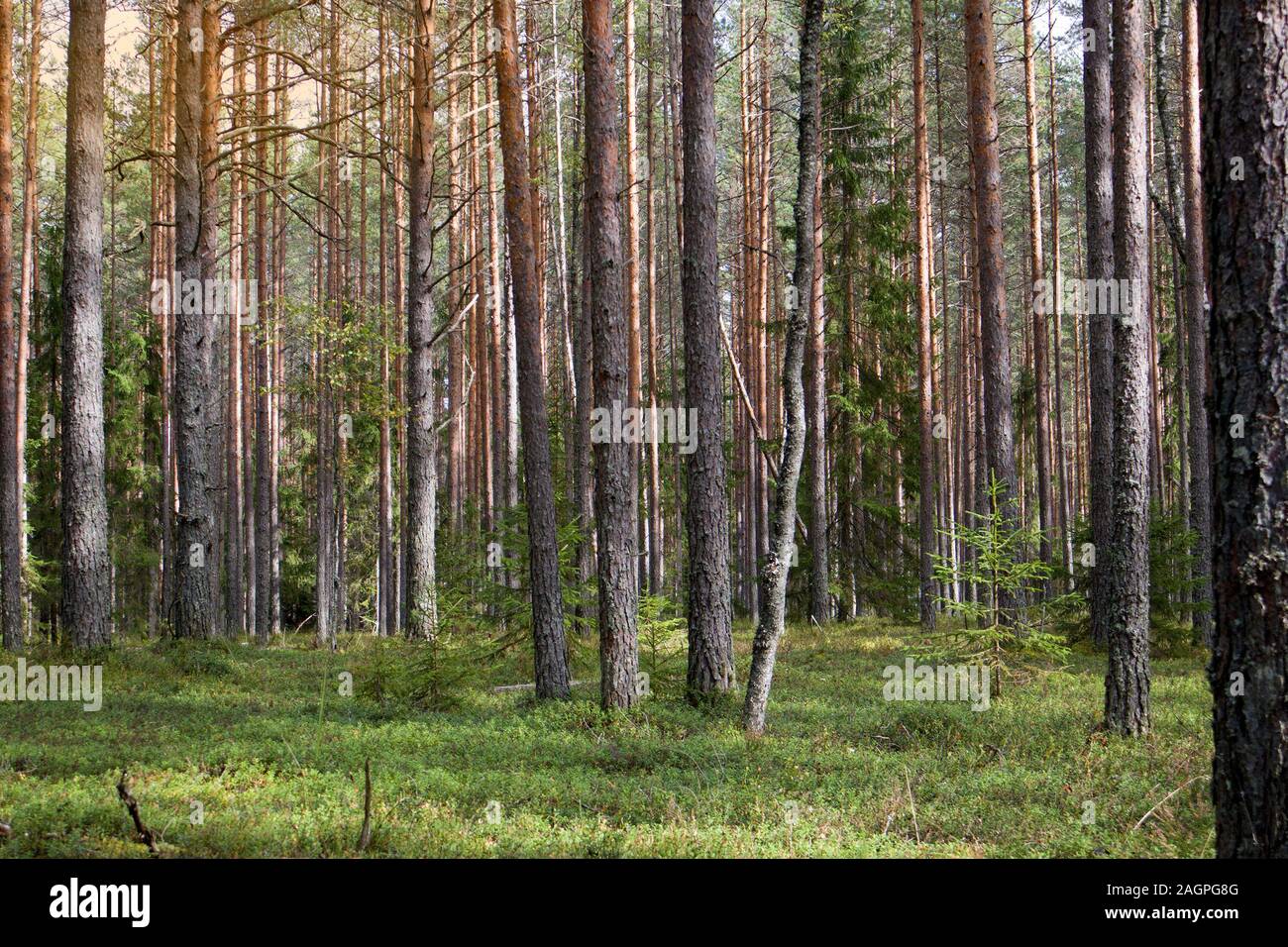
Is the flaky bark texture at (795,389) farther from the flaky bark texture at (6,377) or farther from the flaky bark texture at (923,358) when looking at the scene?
the flaky bark texture at (6,377)

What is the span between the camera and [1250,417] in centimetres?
402

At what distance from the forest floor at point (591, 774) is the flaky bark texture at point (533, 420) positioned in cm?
66

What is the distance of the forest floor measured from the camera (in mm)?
5848

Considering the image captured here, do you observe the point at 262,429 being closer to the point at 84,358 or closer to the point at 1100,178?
the point at 84,358

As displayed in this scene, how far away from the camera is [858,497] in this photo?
75.9 feet

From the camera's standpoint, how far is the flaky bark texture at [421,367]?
52.6ft

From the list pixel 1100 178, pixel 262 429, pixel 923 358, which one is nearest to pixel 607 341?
pixel 1100 178

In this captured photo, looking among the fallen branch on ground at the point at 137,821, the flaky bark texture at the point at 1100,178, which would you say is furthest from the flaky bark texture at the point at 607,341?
the fallen branch on ground at the point at 137,821

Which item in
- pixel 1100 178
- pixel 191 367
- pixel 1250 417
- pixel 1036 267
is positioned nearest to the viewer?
pixel 1250 417

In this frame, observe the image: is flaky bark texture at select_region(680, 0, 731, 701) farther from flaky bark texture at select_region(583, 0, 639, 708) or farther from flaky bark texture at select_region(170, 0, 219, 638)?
flaky bark texture at select_region(170, 0, 219, 638)

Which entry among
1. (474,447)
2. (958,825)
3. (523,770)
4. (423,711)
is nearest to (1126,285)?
(958,825)

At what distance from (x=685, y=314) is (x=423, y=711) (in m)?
5.57

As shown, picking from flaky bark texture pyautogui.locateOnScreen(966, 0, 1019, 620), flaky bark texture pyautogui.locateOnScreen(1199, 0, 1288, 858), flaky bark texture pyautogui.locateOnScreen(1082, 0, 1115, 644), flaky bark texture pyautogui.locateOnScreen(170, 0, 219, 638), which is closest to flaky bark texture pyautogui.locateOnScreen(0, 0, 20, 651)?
flaky bark texture pyautogui.locateOnScreen(170, 0, 219, 638)

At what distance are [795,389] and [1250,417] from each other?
6.16 metres
